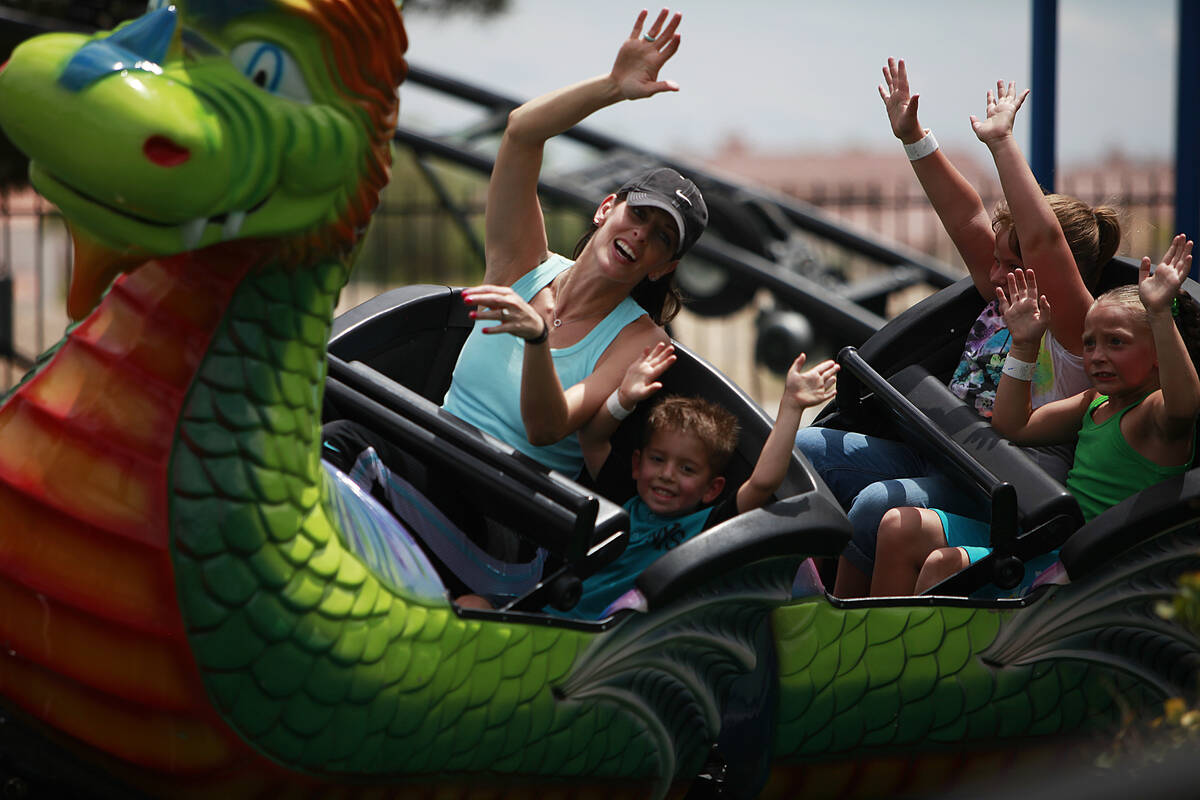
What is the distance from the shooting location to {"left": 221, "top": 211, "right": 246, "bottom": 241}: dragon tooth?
150 cm

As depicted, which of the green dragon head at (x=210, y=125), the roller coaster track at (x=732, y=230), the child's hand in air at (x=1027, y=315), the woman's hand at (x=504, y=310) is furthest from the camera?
the roller coaster track at (x=732, y=230)

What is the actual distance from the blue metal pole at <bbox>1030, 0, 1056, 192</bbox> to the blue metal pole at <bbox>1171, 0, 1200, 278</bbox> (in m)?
0.81

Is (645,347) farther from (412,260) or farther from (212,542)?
(412,260)

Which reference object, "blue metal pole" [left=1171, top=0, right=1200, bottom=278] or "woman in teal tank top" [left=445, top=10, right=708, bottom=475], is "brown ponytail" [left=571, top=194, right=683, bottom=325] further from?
"blue metal pole" [left=1171, top=0, right=1200, bottom=278]

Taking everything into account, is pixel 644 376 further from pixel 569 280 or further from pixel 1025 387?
pixel 1025 387

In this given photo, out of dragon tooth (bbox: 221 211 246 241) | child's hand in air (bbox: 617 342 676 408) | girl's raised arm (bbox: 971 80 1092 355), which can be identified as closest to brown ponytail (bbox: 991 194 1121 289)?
girl's raised arm (bbox: 971 80 1092 355)

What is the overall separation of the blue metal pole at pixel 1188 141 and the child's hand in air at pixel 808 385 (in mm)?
3096

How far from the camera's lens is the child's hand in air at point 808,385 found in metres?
2.01

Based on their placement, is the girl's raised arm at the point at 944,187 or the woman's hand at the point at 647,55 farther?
the girl's raised arm at the point at 944,187

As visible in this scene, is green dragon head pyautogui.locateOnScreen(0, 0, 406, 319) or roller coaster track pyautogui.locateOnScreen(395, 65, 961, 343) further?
roller coaster track pyautogui.locateOnScreen(395, 65, 961, 343)

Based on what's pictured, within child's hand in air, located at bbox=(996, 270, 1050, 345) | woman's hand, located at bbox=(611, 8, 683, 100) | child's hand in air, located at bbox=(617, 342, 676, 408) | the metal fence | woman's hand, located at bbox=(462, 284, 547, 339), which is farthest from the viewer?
the metal fence

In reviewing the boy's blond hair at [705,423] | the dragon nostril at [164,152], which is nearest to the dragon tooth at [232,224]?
the dragon nostril at [164,152]

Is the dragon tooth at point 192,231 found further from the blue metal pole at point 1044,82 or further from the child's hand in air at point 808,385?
the blue metal pole at point 1044,82

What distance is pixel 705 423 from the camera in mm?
2111
